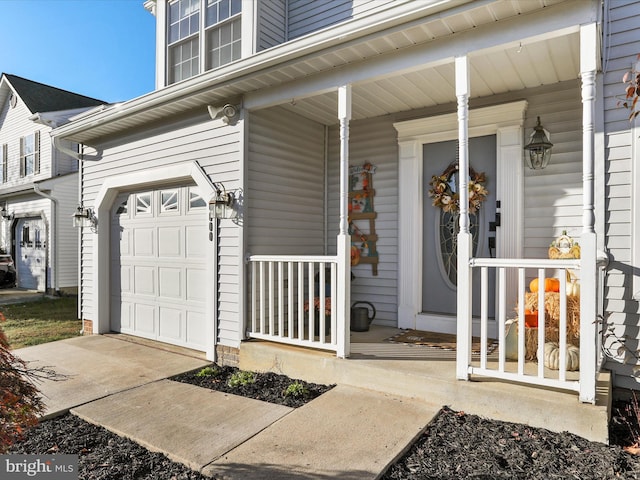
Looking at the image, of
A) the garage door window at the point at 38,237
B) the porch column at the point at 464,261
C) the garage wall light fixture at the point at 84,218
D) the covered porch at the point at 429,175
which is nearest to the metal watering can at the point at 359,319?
the covered porch at the point at 429,175

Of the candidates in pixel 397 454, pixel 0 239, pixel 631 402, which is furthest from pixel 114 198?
pixel 0 239

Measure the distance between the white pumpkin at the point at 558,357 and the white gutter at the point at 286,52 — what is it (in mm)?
2490

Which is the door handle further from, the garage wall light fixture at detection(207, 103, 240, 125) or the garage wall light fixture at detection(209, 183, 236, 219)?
the garage wall light fixture at detection(207, 103, 240, 125)

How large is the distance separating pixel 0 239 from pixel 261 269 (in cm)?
1352

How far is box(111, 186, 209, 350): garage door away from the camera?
4.84m

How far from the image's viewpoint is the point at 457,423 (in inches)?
106

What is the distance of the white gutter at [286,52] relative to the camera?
2868 mm

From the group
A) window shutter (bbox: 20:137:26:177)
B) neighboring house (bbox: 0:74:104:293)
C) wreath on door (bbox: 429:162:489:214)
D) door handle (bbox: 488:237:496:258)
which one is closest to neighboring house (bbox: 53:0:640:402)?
door handle (bbox: 488:237:496:258)

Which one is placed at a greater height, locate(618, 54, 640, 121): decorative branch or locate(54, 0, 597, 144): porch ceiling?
locate(54, 0, 597, 144): porch ceiling

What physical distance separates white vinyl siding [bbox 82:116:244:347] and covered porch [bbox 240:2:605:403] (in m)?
0.19

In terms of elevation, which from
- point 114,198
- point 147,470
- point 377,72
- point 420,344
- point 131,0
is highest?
point 131,0

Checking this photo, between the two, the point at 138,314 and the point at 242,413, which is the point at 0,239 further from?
the point at 242,413

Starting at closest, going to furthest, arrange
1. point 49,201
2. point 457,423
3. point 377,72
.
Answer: point 457,423, point 377,72, point 49,201

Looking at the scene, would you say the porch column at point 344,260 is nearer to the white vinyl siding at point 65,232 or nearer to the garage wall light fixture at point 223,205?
the garage wall light fixture at point 223,205
